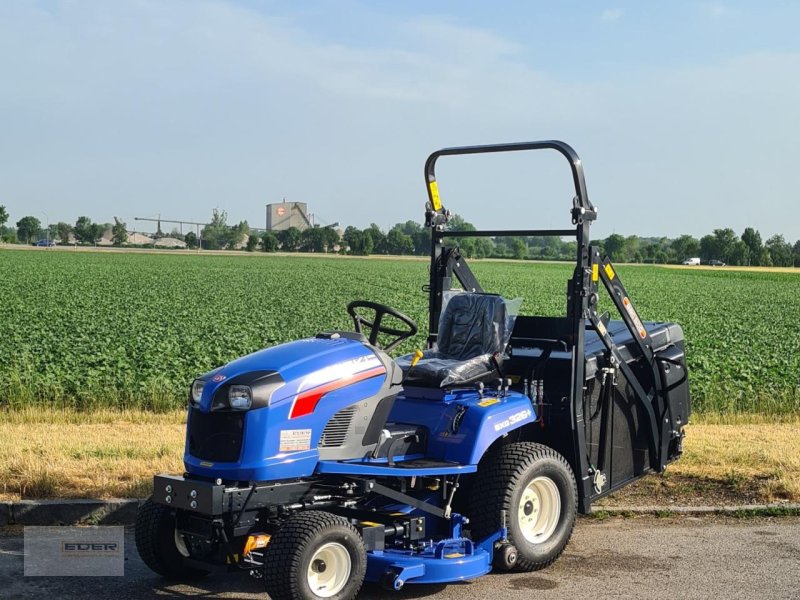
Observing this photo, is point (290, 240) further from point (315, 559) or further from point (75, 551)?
point (315, 559)

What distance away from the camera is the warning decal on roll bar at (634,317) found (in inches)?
247

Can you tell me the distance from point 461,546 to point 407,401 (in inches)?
36.5

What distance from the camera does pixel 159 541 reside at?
5051 millimetres

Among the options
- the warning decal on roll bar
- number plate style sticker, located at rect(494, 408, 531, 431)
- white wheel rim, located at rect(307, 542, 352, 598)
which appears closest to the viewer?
white wheel rim, located at rect(307, 542, 352, 598)

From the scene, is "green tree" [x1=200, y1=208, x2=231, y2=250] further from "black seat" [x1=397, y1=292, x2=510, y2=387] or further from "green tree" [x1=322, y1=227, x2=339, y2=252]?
"black seat" [x1=397, y1=292, x2=510, y2=387]

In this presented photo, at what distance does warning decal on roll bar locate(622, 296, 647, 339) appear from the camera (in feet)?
20.6

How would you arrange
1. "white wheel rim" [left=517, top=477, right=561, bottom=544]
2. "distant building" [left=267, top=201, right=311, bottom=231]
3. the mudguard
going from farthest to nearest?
"distant building" [left=267, top=201, right=311, bottom=231] < "white wheel rim" [left=517, top=477, right=561, bottom=544] < the mudguard

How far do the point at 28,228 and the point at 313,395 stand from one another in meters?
144

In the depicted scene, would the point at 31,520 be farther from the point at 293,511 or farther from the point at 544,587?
the point at 544,587

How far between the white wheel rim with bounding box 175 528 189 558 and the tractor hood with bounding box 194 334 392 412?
27.9 inches

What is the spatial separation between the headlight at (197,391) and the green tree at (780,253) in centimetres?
9015

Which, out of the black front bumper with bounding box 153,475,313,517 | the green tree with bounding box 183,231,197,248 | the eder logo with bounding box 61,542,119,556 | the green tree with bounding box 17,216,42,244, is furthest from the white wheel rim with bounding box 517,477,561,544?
the green tree with bounding box 17,216,42,244

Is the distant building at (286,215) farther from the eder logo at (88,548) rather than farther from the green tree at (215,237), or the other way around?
the eder logo at (88,548)

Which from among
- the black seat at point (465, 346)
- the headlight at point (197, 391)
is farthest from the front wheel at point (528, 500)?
the headlight at point (197, 391)
